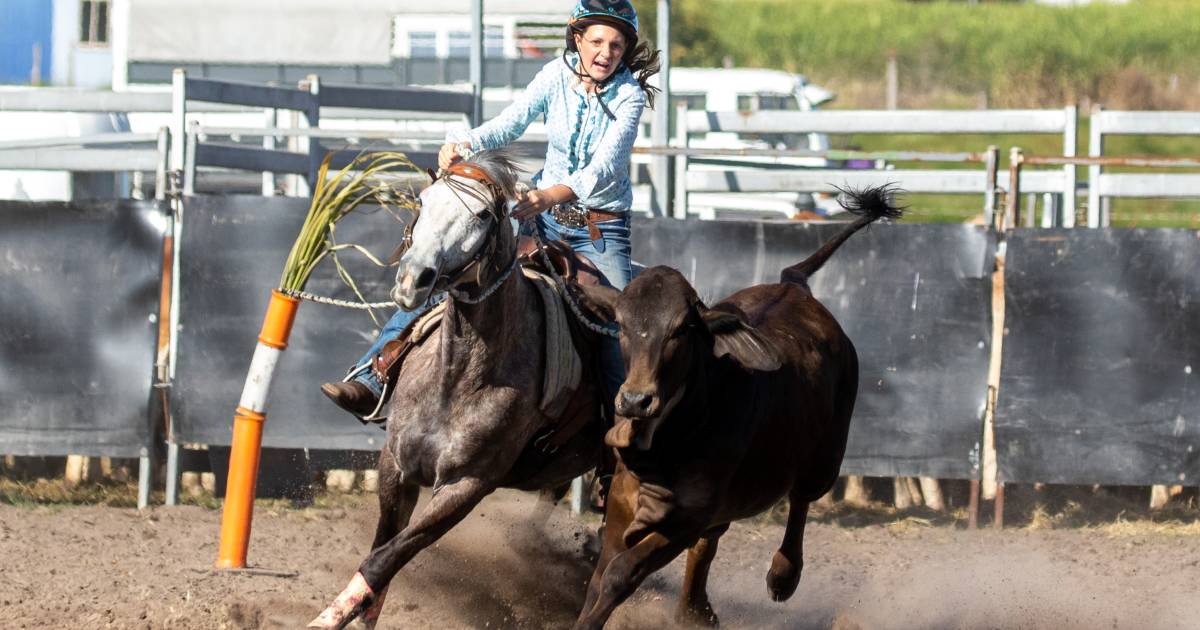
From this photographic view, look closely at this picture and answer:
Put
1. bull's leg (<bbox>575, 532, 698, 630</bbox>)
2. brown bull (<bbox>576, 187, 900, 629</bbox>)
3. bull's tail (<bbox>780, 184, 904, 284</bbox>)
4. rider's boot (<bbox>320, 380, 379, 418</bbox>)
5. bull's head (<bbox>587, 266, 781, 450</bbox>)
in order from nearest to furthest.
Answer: bull's head (<bbox>587, 266, 781, 450</bbox>) → brown bull (<bbox>576, 187, 900, 629</bbox>) → bull's leg (<bbox>575, 532, 698, 630</bbox>) → rider's boot (<bbox>320, 380, 379, 418</bbox>) → bull's tail (<bbox>780, 184, 904, 284</bbox>)

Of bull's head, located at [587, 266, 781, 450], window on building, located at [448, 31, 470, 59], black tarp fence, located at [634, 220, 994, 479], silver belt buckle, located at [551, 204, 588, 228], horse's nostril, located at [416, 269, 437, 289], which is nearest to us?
horse's nostril, located at [416, 269, 437, 289]

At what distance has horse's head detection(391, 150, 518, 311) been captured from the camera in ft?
15.2

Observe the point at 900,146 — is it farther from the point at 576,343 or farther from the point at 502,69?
the point at 576,343

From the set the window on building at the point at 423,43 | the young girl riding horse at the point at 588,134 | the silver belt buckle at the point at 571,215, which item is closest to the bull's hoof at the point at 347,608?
the young girl riding horse at the point at 588,134

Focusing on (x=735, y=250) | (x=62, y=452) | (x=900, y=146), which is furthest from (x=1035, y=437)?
(x=900, y=146)

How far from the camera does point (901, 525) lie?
29.7 ft

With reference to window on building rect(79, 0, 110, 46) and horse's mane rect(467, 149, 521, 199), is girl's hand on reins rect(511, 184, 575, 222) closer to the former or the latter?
horse's mane rect(467, 149, 521, 199)

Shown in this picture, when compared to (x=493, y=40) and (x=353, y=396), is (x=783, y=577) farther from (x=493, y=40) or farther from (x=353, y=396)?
(x=493, y=40)

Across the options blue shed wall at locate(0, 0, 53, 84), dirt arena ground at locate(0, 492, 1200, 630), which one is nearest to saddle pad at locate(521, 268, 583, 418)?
dirt arena ground at locate(0, 492, 1200, 630)

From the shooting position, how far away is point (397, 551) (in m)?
5.25

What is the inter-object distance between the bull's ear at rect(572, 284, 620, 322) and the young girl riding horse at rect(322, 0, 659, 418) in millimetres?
269

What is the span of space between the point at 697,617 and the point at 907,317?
299cm

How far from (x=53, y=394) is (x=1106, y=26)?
133ft

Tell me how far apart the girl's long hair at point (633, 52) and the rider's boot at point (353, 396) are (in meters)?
1.38
